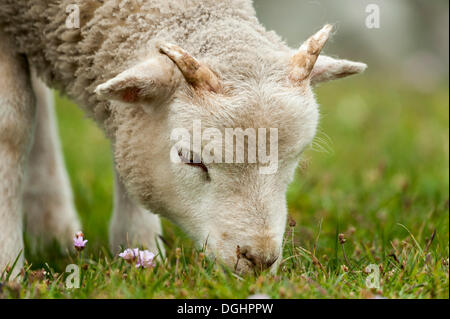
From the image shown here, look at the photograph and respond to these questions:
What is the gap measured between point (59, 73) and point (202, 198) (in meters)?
1.20

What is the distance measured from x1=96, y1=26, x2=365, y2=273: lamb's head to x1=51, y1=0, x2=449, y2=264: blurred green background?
485 mm

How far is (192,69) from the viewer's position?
10.1ft

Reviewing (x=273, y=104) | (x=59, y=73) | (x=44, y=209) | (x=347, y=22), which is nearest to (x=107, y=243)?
(x=44, y=209)

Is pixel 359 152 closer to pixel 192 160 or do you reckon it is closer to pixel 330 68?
pixel 330 68

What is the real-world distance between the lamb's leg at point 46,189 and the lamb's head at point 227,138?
1.87m

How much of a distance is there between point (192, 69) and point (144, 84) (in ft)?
0.75

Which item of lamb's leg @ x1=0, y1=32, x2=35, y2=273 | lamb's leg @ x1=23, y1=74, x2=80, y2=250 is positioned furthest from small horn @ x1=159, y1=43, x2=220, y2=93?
lamb's leg @ x1=23, y1=74, x2=80, y2=250

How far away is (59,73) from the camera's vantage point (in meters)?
3.91

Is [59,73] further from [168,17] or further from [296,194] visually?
[296,194]

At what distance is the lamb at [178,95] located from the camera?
10.2ft

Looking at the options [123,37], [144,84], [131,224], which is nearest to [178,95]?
[144,84]

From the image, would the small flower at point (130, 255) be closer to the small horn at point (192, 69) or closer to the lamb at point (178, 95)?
the lamb at point (178, 95)

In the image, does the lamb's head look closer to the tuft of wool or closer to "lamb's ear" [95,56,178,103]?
"lamb's ear" [95,56,178,103]

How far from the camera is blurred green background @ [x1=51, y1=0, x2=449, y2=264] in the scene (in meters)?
4.62
